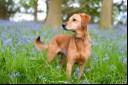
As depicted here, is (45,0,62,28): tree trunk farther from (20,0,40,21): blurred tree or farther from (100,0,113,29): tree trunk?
(100,0,113,29): tree trunk

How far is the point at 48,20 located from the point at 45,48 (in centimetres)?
1005

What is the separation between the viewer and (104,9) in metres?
16.3

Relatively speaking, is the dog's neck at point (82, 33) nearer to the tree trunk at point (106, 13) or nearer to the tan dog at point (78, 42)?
the tan dog at point (78, 42)

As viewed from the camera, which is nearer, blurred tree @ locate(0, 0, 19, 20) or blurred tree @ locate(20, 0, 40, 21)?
blurred tree @ locate(20, 0, 40, 21)

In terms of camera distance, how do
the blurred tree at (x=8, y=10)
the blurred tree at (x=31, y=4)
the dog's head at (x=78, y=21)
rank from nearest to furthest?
the dog's head at (x=78, y=21) < the blurred tree at (x=31, y=4) < the blurred tree at (x=8, y=10)

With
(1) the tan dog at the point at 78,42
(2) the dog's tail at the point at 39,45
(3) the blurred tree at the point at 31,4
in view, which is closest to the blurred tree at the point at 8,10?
(3) the blurred tree at the point at 31,4

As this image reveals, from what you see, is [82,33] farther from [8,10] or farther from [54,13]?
[8,10]

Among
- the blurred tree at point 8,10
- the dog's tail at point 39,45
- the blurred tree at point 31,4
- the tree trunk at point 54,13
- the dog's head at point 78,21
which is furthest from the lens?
the blurred tree at point 8,10

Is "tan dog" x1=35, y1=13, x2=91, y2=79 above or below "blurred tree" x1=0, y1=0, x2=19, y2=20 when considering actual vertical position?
above

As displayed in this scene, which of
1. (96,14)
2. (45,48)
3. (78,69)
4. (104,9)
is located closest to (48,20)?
(104,9)

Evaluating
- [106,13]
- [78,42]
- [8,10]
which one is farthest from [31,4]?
[8,10]

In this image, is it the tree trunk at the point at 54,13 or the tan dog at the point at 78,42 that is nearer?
the tan dog at the point at 78,42

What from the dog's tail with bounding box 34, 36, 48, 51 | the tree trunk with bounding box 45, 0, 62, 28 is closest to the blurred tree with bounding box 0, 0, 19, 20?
the tree trunk with bounding box 45, 0, 62, 28

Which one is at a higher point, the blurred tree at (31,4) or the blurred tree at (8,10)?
the blurred tree at (31,4)
